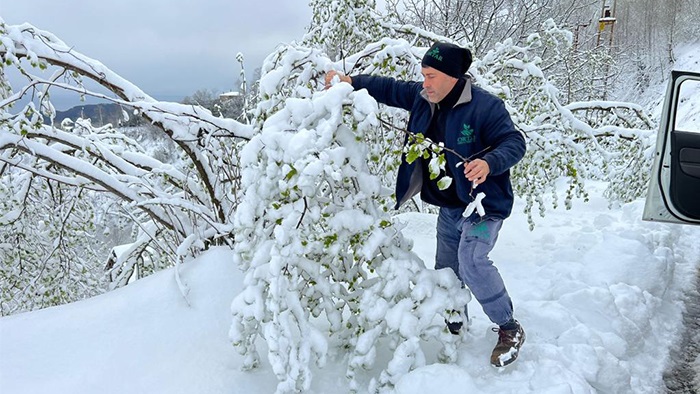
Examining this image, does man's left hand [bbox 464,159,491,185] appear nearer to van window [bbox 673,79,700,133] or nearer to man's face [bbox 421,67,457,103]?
man's face [bbox 421,67,457,103]

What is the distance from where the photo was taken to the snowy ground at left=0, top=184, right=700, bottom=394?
2.28m

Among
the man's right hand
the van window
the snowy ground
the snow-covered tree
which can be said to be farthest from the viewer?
the van window

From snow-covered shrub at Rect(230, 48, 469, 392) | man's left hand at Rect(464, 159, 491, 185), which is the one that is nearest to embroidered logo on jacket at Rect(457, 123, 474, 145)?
man's left hand at Rect(464, 159, 491, 185)

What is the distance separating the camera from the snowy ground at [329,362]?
2.28 meters

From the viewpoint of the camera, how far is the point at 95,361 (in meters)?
2.40

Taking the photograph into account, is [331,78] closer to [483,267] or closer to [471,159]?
[471,159]

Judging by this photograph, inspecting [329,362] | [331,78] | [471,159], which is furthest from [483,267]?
[331,78]

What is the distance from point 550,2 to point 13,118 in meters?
11.7

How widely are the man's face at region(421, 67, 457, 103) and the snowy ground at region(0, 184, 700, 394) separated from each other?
1.35 m

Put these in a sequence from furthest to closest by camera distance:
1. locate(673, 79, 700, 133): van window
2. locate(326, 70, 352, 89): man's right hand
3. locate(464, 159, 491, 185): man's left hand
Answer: locate(673, 79, 700, 133): van window, locate(326, 70, 352, 89): man's right hand, locate(464, 159, 491, 185): man's left hand

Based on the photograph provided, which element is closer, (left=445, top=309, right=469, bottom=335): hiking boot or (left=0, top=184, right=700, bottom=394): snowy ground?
(left=0, top=184, right=700, bottom=394): snowy ground

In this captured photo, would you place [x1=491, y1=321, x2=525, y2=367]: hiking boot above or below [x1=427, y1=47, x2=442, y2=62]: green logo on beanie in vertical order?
below

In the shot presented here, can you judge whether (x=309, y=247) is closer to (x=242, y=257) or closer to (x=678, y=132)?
(x=242, y=257)

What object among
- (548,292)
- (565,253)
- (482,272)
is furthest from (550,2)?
(482,272)
